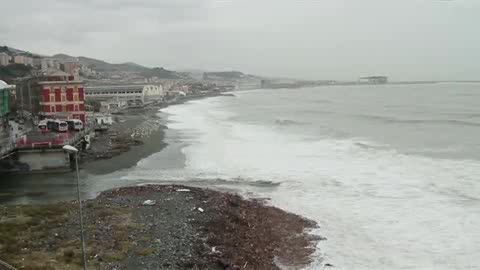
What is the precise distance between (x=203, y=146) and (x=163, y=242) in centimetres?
2570

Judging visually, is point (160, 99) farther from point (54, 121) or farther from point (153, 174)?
point (153, 174)

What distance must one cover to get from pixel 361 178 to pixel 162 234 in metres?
14.2

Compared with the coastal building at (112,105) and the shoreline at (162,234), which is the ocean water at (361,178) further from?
the coastal building at (112,105)

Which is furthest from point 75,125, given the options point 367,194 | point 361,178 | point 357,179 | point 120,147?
point 367,194

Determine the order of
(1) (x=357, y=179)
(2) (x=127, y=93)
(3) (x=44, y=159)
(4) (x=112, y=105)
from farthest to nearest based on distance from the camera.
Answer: (2) (x=127, y=93), (4) (x=112, y=105), (3) (x=44, y=159), (1) (x=357, y=179)

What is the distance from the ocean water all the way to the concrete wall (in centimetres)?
498

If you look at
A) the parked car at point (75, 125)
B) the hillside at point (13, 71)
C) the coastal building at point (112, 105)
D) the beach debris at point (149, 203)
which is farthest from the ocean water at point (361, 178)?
the hillside at point (13, 71)

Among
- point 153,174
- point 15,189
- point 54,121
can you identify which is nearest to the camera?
point 15,189

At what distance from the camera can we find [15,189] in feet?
91.3

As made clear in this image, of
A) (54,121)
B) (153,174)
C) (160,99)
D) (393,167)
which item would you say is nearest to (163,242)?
(153,174)

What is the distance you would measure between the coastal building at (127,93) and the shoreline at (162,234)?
81621mm

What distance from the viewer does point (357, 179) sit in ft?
91.7

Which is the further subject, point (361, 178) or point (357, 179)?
point (361, 178)

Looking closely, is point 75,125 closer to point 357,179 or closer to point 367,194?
point 357,179
